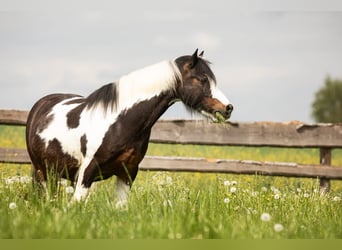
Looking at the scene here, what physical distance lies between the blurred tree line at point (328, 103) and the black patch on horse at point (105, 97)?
10.00ft

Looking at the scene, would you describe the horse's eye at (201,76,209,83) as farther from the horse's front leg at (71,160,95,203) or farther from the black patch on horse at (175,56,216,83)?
the horse's front leg at (71,160,95,203)

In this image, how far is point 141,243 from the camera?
9.89 ft

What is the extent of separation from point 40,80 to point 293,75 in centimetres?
282

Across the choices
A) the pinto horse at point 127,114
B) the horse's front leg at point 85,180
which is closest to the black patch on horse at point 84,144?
the pinto horse at point 127,114

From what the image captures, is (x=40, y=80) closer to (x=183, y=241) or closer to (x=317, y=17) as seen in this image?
(x=317, y=17)

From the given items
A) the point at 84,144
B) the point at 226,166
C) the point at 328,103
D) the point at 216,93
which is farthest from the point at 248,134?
the point at 84,144

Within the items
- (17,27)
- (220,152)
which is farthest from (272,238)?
(220,152)

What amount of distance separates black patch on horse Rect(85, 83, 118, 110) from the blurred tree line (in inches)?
120

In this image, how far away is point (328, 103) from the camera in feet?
24.4

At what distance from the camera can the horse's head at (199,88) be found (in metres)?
4.38

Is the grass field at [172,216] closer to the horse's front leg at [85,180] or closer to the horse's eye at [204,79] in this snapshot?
the horse's front leg at [85,180]

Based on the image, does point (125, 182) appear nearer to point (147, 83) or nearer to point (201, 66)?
point (147, 83)

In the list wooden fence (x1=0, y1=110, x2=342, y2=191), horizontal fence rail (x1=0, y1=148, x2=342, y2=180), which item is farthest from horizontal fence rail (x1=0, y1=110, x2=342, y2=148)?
horizontal fence rail (x1=0, y1=148, x2=342, y2=180)

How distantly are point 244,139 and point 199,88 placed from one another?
9.62 ft
